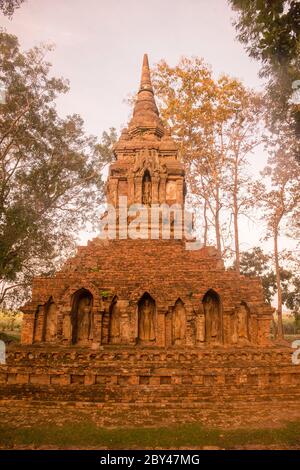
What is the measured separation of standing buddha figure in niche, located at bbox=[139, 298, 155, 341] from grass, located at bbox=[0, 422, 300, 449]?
4221 mm

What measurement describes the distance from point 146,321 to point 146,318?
0.09 metres

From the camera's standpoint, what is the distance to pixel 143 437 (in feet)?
20.9

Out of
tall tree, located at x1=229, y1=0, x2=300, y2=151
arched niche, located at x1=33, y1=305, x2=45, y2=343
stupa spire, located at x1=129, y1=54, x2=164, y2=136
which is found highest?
stupa spire, located at x1=129, y1=54, x2=164, y2=136

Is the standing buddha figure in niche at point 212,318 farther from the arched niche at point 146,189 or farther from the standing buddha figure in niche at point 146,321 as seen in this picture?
the arched niche at point 146,189

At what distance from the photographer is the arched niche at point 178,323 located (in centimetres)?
1096

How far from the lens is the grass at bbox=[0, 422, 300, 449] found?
6.09 metres

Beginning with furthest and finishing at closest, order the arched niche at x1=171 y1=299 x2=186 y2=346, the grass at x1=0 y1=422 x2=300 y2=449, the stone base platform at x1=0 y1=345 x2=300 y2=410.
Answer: the arched niche at x1=171 y1=299 x2=186 y2=346
the stone base platform at x1=0 y1=345 x2=300 y2=410
the grass at x1=0 y1=422 x2=300 y2=449

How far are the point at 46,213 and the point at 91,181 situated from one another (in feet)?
12.3

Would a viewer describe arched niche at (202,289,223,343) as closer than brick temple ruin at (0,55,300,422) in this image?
No

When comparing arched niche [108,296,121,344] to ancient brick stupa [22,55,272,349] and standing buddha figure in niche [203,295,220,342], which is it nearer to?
ancient brick stupa [22,55,272,349]

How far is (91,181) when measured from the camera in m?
23.6

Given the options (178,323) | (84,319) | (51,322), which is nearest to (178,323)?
(178,323)

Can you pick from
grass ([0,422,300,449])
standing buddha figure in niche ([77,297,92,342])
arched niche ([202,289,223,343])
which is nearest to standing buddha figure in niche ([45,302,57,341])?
standing buddha figure in niche ([77,297,92,342])

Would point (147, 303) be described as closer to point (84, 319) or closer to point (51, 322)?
point (84, 319)
